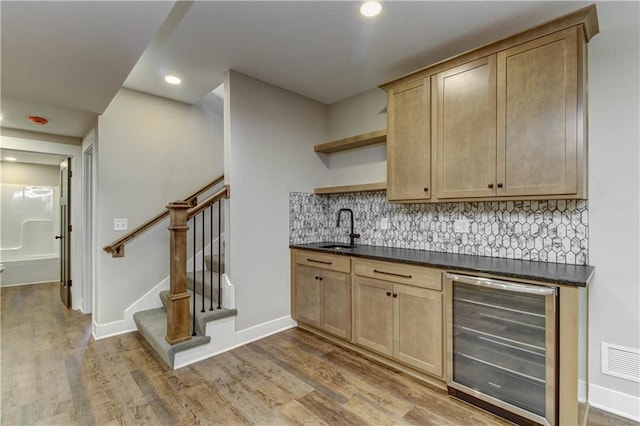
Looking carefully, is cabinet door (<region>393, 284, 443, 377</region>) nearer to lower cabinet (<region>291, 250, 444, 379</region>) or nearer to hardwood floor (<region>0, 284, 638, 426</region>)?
lower cabinet (<region>291, 250, 444, 379</region>)

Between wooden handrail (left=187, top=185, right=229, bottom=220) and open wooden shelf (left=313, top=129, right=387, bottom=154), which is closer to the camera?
wooden handrail (left=187, top=185, right=229, bottom=220)

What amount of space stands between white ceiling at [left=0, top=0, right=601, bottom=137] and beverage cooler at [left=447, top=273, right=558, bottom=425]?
1802 mm

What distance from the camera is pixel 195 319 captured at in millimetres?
2793

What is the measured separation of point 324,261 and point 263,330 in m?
0.97

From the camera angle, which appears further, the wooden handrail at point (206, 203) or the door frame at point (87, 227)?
the door frame at point (87, 227)

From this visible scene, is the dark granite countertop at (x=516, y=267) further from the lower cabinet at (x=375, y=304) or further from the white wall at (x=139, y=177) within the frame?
the white wall at (x=139, y=177)

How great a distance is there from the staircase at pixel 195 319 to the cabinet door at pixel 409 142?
1.91 m

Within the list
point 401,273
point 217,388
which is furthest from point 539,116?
point 217,388

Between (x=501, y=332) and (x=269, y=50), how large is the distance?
269cm

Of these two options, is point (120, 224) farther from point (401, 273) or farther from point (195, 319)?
point (401, 273)

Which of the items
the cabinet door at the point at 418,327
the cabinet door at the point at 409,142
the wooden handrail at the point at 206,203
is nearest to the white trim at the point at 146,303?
the wooden handrail at the point at 206,203

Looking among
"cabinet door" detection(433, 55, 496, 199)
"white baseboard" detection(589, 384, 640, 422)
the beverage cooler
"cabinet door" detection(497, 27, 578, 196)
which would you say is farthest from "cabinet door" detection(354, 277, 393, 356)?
"white baseboard" detection(589, 384, 640, 422)

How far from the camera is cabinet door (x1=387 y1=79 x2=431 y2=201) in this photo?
2518mm

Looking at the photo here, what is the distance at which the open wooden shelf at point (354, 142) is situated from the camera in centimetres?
303
